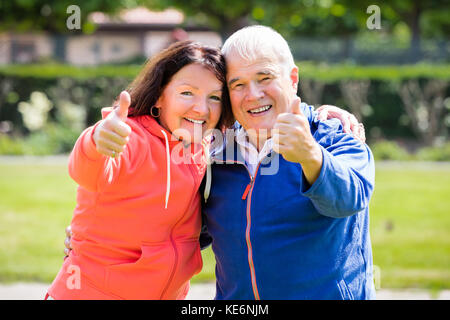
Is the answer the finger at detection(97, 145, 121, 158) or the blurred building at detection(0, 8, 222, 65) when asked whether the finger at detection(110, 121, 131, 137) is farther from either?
the blurred building at detection(0, 8, 222, 65)

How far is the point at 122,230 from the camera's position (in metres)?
2.27

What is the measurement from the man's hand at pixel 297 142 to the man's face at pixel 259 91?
0.48 meters

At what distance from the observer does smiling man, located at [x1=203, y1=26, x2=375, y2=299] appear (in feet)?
7.01

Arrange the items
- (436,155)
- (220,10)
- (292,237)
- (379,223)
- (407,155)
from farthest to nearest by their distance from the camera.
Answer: (220,10), (407,155), (436,155), (379,223), (292,237)

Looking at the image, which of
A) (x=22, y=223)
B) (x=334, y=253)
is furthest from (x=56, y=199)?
(x=334, y=253)

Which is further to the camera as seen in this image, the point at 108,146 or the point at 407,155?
the point at 407,155

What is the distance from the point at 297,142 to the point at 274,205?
0.44m

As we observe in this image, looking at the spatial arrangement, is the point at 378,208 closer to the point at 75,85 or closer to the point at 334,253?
the point at 334,253

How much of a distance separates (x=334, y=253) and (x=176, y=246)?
25.7 inches

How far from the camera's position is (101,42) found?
22.1m

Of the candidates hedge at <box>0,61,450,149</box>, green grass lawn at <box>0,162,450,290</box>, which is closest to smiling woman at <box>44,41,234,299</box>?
green grass lawn at <box>0,162,450,290</box>

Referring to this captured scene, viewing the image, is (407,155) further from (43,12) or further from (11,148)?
(43,12)

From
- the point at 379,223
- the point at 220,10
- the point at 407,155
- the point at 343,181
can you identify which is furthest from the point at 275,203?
the point at 220,10

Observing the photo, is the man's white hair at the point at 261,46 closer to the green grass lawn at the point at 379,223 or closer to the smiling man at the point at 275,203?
the smiling man at the point at 275,203
